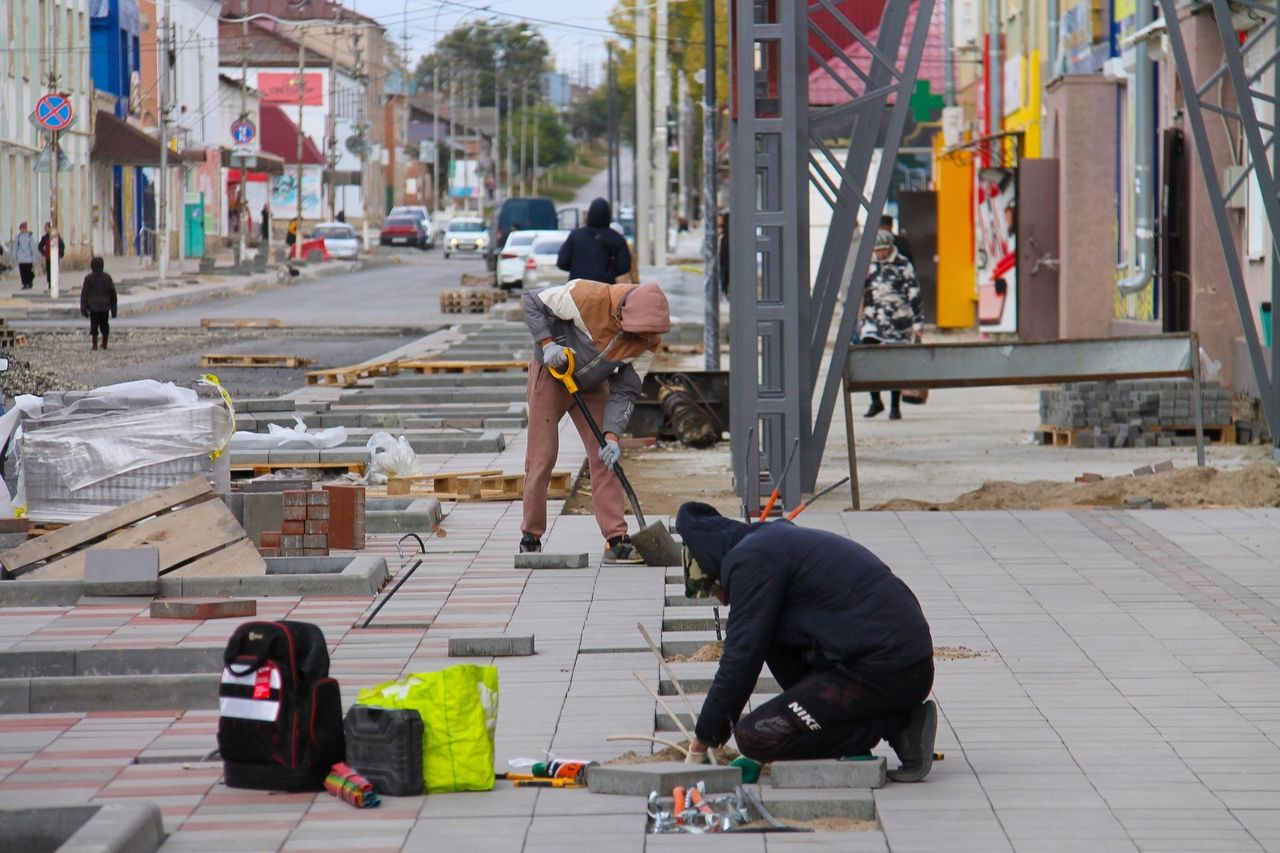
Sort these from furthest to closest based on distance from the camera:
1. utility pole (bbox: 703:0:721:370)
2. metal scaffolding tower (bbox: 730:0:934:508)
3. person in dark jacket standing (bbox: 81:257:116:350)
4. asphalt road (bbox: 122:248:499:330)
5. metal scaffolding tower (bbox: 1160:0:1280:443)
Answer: asphalt road (bbox: 122:248:499:330), person in dark jacket standing (bbox: 81:257:116:350), utility pole (bbox: 703:0:721:370), metal scaffolding tower (bbox: 1160:0:1280:443), metal scaffolding tower (bbox: 730:0:934:508)

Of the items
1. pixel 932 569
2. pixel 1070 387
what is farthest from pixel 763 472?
pixel 1070 387

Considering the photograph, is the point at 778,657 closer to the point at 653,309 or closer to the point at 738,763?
the point at 738,763

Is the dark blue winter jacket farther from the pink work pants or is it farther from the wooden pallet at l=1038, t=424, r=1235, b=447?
the wooden pallet at l=1038, t=424, r=1235, b=447

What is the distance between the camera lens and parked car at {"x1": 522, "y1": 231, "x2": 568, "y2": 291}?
1544 inches

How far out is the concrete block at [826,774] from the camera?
18.8 ft

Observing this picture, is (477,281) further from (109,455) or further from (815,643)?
(815,643)

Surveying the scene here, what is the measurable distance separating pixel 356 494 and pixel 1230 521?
16.4 ft

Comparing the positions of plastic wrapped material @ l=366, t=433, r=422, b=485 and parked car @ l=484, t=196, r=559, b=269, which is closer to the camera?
plastic wrapped material @ l=366, t=433, r=422, b=485

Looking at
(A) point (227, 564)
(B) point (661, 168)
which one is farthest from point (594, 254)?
(B) point (661, 168)

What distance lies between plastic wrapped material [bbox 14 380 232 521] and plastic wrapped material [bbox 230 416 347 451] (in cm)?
279

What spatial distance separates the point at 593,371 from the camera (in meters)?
10.1

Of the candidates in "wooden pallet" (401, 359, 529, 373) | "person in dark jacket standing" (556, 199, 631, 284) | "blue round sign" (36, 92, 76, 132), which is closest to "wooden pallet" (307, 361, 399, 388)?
"wooden pallet" (401, 359, 529, 373)

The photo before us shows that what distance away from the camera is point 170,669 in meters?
7.54

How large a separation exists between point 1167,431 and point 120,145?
46044 millimetres
